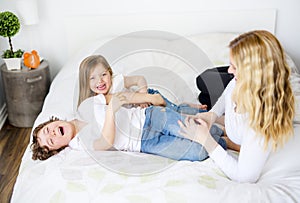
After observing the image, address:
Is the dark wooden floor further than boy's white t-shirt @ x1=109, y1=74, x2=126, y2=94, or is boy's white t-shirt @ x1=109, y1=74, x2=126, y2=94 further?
the dark wooden floor

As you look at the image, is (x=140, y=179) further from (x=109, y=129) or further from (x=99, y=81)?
(x=99, y=81)

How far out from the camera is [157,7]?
2.75 metres

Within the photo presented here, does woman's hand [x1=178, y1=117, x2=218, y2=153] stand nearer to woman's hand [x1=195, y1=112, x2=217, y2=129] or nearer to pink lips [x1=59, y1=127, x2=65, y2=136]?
woman's hand [x1=195, y1=112, x2=217, y2=129]

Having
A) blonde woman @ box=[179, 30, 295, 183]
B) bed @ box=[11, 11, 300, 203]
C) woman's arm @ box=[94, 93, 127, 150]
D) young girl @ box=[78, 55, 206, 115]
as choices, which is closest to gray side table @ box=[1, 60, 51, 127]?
bed @ box=[11, 11, 300, 203]

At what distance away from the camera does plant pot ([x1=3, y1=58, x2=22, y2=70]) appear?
100.0 inches

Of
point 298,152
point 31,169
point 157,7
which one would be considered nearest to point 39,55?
point 157,7

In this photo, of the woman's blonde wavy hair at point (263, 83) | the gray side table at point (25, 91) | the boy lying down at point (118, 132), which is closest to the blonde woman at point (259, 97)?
the woman's blonde wavy hair at point (263, 83)

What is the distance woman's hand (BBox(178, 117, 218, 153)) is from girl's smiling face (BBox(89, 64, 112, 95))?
376 mm

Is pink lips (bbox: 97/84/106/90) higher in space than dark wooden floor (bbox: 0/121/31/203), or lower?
higher

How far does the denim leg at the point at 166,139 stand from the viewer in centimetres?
150

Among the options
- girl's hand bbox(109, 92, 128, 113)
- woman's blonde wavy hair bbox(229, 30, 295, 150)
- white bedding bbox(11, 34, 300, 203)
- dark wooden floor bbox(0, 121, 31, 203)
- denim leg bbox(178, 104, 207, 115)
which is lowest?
dark wooden floor bbox(0, 121, 31, 203)

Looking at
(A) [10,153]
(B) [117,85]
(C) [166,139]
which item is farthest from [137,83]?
(A) [10,153]

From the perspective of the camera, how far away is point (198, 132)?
147 centimetres

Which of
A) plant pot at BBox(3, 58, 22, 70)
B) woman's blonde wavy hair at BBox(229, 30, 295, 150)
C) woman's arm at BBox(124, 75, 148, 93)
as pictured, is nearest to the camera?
woman's blonde wavy hair at BBox(229, 30, 295, 150)
